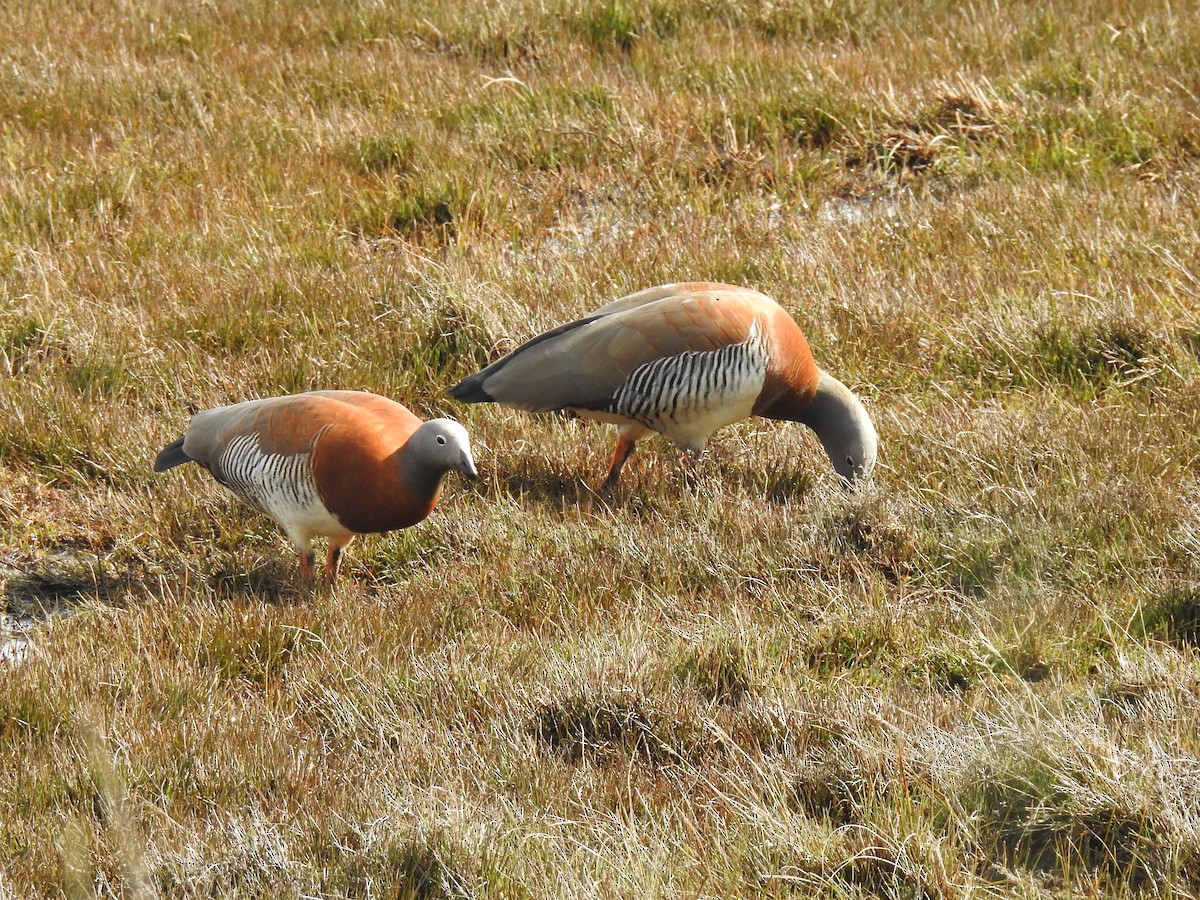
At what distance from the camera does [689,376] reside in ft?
19.9

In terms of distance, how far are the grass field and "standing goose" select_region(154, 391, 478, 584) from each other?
33 centimetres

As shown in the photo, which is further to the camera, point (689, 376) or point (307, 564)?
point (689, 376)

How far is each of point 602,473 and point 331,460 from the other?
1.65 meters

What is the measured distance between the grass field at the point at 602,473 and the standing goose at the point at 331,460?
327mm

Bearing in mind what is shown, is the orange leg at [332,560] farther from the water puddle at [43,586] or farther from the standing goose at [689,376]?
the standing goose at [689,376]

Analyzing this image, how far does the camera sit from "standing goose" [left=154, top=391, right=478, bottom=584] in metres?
5.22

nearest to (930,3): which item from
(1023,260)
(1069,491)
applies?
(1023,260)

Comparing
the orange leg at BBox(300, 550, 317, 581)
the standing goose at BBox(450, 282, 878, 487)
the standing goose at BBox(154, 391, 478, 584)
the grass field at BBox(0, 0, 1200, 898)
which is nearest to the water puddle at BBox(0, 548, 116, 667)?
the grass field at BBox(0, 0, 1200, 898)

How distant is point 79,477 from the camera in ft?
20.7

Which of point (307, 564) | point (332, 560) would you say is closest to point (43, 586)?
point (307, 564)

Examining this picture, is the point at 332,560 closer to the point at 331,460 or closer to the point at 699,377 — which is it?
the point at 331,460

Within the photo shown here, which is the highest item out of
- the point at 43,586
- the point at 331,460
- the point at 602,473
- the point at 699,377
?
the point at 331,460

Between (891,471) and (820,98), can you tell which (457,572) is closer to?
(891,471)

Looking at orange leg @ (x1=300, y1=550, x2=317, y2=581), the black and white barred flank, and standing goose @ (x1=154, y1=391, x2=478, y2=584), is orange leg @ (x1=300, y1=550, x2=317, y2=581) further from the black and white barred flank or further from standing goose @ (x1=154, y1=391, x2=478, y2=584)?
the black and white barred flank
